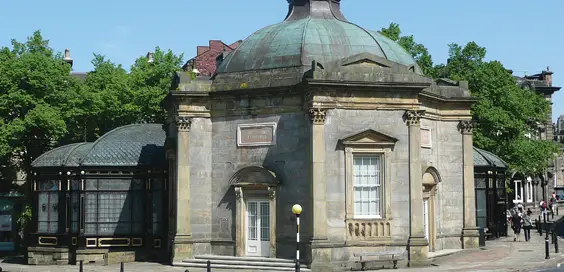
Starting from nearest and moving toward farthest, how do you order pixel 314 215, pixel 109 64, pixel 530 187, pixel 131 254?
pixel 314 215
pixel 131 254
pixel 109 64
pixel 530 187

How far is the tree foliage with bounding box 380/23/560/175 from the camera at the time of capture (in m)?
53.4

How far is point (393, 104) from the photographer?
31062mm

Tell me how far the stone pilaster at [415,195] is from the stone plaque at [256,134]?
5.13 metres

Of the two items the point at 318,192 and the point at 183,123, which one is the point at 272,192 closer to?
the point at 318,192

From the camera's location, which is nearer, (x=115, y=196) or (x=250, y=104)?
(x=250, y=104)

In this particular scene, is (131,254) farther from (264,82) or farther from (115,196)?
(264,82)

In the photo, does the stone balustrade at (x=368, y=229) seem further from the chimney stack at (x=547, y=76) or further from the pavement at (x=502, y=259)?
the chimney stack at (x=547, y=76)

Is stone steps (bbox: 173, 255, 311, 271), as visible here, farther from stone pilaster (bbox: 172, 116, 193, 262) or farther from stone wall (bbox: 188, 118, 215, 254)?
stone wall (bbox: 188, 118, 215, 254)

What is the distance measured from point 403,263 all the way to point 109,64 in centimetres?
3087

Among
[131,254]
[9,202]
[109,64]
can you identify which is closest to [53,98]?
[9,202]

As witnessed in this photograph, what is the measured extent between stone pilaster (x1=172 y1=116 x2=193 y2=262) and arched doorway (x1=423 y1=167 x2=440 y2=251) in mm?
9824

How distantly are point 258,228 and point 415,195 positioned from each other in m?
6.14

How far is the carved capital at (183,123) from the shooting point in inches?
1286

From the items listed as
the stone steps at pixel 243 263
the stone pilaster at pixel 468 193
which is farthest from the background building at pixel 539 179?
the stone steps at pixel 243 263
